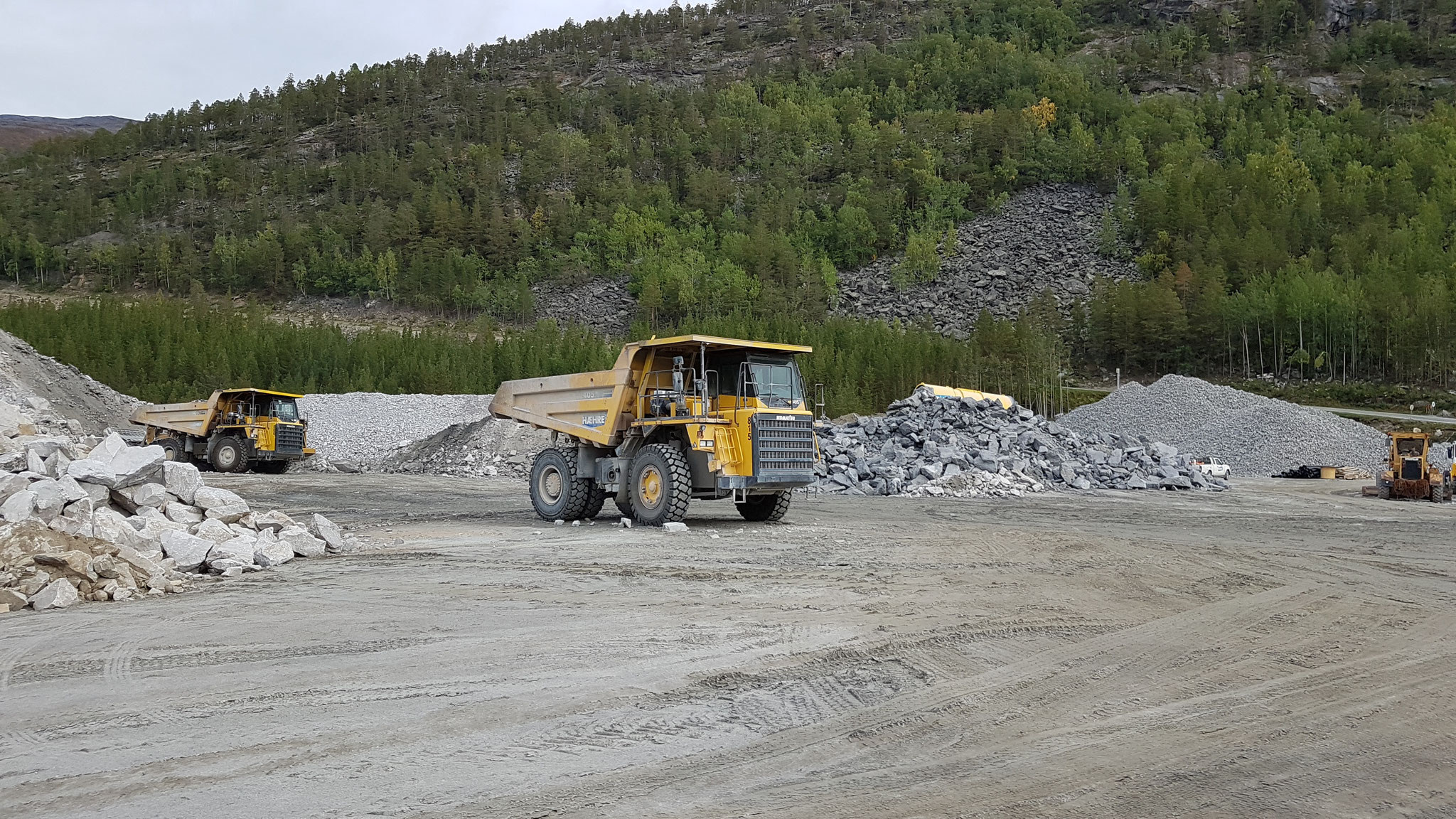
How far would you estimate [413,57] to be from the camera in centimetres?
19188

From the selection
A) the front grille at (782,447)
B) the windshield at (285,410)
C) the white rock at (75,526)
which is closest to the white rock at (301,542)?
the white rock at (75,526)

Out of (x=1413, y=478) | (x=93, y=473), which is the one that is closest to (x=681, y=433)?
(x=93, y=473)

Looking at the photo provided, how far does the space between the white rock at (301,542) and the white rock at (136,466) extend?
1546 mm

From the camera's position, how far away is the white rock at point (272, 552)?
10938mm

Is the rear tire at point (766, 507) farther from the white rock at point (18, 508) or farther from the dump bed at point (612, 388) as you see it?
the white rock at point (18, 508)

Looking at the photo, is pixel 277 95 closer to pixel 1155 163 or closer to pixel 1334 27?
pixel 1155 163

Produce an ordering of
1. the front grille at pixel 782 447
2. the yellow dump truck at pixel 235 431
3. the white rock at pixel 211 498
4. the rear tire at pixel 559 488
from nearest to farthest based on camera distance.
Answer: the white rock at pixel 211 498
the front grille at pixel 782 447
the rear tire at pixel 559 488
the yellow dump truck at pixel 235 431

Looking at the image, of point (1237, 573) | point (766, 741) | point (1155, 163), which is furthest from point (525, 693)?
point (1155, 163)

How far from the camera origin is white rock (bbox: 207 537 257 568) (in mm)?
10469

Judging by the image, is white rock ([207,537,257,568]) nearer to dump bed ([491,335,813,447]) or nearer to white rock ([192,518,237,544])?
white rock ([192,518,237,544])

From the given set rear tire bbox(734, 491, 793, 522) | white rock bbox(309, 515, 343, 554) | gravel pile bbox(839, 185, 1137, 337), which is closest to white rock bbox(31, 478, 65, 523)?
white rock bbox(309, 515, 343, 554)

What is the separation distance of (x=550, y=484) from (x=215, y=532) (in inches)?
231

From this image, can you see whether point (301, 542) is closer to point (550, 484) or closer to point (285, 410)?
point (550, 484)

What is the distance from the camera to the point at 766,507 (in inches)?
625
